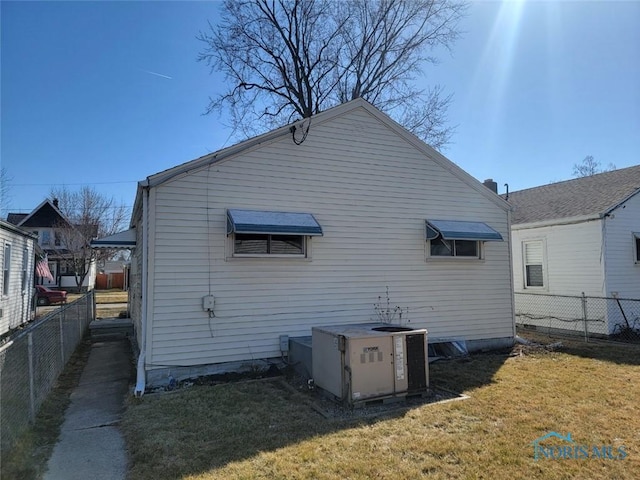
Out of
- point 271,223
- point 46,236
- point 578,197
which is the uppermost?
point 46,236

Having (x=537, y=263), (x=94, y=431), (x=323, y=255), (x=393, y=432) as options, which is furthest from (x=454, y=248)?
(x=94, y=431)

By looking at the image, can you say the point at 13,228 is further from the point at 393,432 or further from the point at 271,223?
the point at 393,432

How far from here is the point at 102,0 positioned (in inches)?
316

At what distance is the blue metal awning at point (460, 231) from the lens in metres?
8.60

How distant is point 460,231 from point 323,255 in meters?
3.24

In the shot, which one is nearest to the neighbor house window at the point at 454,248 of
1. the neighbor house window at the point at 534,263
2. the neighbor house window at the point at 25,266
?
the neighbor house window at the point at 534,263

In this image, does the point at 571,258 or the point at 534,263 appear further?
the point at 534,263

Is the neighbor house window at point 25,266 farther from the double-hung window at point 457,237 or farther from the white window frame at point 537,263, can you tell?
the white window frame at point 537,263

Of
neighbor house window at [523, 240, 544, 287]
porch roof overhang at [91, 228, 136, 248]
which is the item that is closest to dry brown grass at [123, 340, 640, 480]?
porch roof overhang at [91, 228, 136, 248]

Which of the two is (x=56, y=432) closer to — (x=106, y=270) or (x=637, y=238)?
(x=637, y=238)

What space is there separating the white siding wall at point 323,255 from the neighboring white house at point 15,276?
8.15 metres

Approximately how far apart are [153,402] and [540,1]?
11751 mm

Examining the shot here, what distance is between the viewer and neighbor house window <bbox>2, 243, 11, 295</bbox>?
474 inches

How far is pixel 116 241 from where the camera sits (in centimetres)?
954
